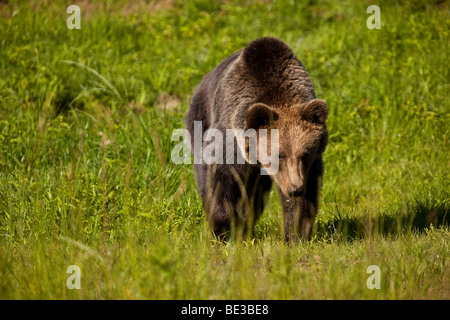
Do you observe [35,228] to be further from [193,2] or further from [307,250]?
[193,2]

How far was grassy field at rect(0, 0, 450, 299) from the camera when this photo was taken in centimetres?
356

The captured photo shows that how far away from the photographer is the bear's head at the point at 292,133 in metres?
4.44

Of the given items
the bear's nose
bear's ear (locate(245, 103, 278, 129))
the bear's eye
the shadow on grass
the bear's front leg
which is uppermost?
bear's ear (locate(245, 103, 278, 129))

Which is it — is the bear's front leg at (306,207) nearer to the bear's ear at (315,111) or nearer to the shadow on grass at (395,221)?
the shadow on grass at (395,221)

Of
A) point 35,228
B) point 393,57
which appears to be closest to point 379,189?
point 393,57

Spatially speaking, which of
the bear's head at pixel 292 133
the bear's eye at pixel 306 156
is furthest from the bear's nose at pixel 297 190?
the bear's eye at pixel 306 156

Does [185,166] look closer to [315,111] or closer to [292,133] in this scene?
[292,133]

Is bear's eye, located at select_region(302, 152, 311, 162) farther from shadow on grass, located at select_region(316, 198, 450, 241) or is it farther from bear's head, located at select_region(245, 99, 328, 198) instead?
shadow on grass, located at select_region(316, 198, 450, 241)

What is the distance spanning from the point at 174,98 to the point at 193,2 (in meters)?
2.70

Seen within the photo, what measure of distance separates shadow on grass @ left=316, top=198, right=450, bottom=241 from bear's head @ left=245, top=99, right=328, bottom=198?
0.71 metres

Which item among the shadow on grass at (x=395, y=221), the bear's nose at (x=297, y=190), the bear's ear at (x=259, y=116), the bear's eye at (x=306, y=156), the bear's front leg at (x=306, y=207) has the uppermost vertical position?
the bear's ear at (x=259, y=116)

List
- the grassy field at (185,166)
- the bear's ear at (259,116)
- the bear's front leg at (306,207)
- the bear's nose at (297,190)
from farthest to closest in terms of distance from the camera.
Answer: the bear's front leg at (306,207)
the bear's ear at (259,116)
the bear's nose at (297,190)
the grassy field at (185,166)

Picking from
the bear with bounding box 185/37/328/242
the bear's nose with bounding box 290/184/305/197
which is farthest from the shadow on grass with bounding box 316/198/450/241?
the bear's nose with bounding box 290/184/305/197

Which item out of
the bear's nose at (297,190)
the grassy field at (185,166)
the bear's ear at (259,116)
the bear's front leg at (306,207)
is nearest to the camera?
the grassy field at (185,166)
